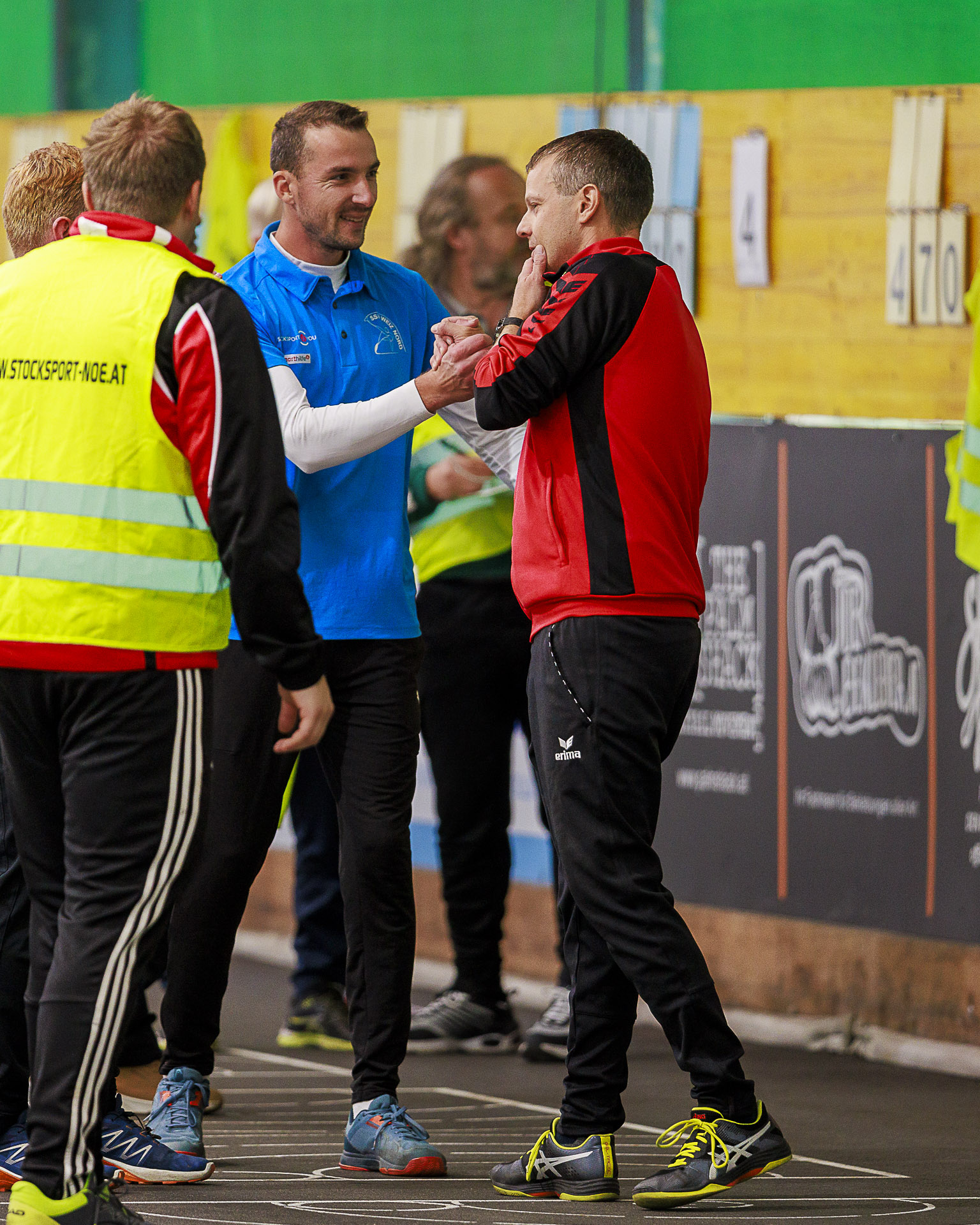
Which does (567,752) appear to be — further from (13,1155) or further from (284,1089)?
(284,1089)

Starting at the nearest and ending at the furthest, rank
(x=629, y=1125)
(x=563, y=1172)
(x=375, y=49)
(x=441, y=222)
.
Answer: (x=563, y=1172)
(x=629, y=1125)
(x=441, y=222)
(x=375, y=49)

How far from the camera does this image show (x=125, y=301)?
3287mm

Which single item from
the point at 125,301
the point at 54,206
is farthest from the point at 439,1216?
the point at 54,206

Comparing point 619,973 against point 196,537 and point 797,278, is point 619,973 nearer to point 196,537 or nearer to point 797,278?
point 196,537

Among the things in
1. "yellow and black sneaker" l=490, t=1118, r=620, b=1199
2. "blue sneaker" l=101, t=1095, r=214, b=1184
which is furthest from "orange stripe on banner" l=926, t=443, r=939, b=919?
"blue sneaker" l=101, t=1095, r=214, b=1184

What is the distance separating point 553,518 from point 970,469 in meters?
1.89

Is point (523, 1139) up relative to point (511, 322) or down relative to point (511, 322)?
down

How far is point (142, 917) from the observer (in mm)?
3264

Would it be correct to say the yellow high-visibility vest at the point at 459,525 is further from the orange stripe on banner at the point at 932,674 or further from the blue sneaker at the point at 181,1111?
the blue sneaker at the point at 181,1111

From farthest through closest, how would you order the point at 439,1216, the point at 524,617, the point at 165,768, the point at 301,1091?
the point at 524,617, the point at 301,1091, the point at 439,1216, the point at 165,768

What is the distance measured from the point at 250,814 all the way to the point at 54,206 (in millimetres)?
1235

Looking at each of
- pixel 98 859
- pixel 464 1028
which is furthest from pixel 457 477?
pixel 98 859

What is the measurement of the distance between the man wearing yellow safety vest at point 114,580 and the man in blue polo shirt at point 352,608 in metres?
0.84

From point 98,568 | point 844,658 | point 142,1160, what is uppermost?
point 98,568
